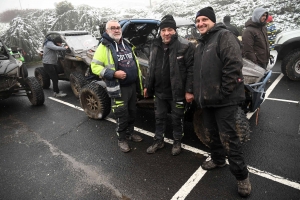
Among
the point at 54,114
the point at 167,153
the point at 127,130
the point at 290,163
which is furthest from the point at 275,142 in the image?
the point at 54,114

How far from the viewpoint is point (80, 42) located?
604 cm

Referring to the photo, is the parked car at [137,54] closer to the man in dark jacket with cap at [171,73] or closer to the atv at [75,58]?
the man in dark jacket with cap at [171,73]

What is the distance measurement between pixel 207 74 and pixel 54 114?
407cm

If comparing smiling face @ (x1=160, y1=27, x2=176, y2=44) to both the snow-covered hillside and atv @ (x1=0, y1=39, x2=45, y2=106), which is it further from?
the snow-covered hillside

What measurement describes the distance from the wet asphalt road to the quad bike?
1.00 ft

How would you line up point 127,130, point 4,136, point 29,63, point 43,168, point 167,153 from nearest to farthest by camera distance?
point 43,168, point 167,153, point 127,130, point 4,136, point 29,63

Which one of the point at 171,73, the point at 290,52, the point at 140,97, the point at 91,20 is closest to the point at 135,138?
the point at 140,97

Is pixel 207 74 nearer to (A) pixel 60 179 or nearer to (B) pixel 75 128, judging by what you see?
(A) pixel 60 179

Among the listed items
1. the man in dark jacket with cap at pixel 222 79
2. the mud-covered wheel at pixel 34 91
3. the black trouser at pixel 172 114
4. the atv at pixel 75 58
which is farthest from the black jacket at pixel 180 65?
the mud-covered wheel at pixel 34 91

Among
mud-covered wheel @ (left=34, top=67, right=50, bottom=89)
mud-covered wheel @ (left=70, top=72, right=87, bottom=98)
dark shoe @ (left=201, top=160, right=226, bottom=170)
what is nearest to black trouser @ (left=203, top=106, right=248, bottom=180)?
Result: dark shoe @ (left=201, top=160, right=226, bottom=170)

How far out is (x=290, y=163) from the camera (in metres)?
2.70

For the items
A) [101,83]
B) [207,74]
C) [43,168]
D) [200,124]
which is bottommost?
[43,168]

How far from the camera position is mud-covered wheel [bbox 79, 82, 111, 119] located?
4.02 metres

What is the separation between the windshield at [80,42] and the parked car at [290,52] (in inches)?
214
